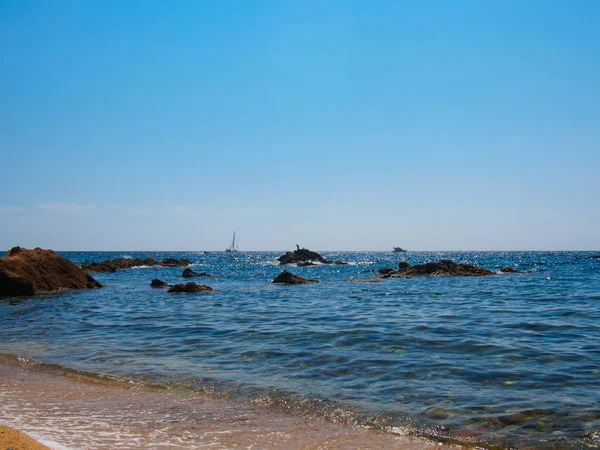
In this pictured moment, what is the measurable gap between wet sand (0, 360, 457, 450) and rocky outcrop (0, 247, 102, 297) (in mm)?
21975

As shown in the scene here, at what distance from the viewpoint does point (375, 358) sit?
11.9 meters

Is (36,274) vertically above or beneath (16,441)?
above

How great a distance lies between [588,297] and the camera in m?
26.0

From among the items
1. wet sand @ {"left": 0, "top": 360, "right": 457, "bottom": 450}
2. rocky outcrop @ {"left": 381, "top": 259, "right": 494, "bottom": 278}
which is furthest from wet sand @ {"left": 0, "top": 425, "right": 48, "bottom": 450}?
rocky outcrop @ {"left": 381, "top": 259, "right": 494, "bottom": 278}

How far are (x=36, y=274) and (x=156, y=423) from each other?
27825mm

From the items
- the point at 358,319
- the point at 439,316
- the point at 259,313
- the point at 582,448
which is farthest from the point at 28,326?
the point at 582,448

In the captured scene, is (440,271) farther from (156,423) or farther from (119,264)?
(119,264)

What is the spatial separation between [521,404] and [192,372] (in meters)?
6.99

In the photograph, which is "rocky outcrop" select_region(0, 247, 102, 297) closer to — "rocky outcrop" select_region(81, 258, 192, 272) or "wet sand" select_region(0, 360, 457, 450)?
"wet sand" select_region(0, 360, 457, 450)

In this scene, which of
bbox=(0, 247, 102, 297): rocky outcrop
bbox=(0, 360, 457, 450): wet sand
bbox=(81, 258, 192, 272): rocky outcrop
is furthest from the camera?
bbox=(81, 258, 192, 272): rocky outcrop

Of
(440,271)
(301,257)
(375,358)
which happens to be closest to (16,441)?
(375,358)

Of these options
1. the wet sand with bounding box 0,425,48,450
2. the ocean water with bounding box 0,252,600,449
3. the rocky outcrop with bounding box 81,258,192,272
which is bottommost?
the rocky outcrop with bounding box 81,258,192,272

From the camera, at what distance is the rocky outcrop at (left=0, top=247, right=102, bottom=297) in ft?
92.8

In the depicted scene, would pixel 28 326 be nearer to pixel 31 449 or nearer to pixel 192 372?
pixel 192 372
